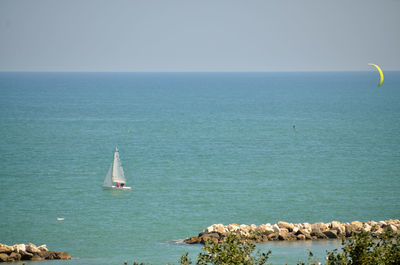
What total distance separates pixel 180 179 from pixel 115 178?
307 inches

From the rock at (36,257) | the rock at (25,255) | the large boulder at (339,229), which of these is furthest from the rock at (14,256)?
the large boulder at (339,229)

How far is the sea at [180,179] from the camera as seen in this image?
47.3m

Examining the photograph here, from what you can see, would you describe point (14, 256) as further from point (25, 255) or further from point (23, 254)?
point (25, 255)

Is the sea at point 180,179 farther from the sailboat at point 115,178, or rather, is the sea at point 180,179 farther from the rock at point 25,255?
the rock at point 25,255

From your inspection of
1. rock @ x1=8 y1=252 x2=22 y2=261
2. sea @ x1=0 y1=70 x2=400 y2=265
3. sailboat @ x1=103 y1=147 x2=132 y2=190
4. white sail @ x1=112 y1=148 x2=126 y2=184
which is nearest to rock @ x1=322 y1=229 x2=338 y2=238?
sea @ x1=0 y1=70 x2=400 y2=265

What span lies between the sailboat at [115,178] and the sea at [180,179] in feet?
3.37

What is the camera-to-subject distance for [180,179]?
6962 cm

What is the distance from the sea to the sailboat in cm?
103

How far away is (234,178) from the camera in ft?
231

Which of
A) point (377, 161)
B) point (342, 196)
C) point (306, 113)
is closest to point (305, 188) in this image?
point (342, 196)

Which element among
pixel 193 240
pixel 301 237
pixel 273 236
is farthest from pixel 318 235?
pixel 193 240

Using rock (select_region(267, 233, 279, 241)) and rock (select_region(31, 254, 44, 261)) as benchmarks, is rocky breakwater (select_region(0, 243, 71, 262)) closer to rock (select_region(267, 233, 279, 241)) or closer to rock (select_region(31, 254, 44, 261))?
rock (select_region(31, 254, 44, 261))

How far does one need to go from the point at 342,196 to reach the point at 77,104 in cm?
12422

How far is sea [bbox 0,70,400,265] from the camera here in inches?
1861
